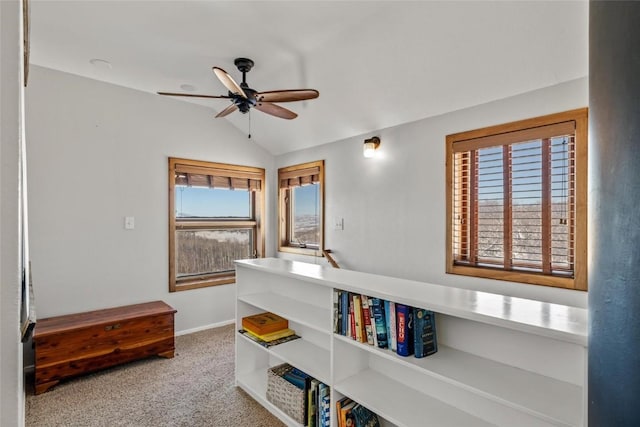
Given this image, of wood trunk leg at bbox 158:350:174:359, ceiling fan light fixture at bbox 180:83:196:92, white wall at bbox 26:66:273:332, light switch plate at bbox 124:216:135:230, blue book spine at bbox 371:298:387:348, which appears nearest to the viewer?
blue book spine at bbox 371:298:387:348

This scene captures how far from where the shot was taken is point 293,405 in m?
2.10

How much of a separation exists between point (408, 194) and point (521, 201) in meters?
0.97

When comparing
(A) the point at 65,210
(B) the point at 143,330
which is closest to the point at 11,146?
(B) the point at 143,330

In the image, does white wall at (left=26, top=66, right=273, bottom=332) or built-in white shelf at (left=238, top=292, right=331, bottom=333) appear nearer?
built-in white shelf at (left=238, top=292, right=331, bottom=333)

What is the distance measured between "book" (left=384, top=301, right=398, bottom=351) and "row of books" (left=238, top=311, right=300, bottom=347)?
41.2 inches

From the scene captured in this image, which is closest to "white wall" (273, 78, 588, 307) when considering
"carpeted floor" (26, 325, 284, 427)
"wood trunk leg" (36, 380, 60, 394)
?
"carpeted floor" (26, 325, 284, 427)

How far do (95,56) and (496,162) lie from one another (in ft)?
11.4

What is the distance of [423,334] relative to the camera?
4.87 ft

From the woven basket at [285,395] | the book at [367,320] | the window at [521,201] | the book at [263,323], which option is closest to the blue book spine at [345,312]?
the book at [367,320]

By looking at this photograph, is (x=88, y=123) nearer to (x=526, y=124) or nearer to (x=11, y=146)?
(x=11, y=146)

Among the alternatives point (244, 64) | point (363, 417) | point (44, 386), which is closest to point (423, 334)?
point (363, 417)

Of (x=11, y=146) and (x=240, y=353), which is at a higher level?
(x=11, y=146)

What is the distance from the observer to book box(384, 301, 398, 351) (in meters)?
1.54

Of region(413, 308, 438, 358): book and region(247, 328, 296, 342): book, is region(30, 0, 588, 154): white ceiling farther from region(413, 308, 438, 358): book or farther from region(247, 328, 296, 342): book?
region(247, 328, 296, 342): book
